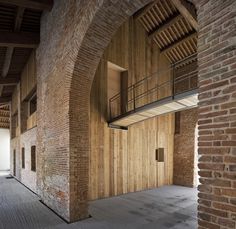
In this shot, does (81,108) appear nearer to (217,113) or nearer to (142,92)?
(217,113)

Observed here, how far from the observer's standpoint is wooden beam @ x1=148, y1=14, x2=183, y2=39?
8889mm

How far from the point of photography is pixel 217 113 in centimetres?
210

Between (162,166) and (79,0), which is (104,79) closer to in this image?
(79,0)

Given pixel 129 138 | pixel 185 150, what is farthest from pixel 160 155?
pixel 129 138

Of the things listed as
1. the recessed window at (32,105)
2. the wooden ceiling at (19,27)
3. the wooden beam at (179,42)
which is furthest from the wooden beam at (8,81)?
the wooden beam at (179,42)

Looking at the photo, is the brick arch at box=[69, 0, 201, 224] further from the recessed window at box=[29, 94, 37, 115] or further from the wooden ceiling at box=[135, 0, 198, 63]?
the recessed window at box=[29, 94, 37, 115]

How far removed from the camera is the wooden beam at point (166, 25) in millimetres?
8889

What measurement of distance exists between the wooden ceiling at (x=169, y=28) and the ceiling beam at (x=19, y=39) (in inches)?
164

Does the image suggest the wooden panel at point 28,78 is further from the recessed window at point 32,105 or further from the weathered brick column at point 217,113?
the weathered brick column at point 217,113

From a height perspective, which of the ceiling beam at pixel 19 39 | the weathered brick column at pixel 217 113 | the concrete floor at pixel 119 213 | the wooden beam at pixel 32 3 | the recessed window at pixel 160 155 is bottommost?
the concrete floor at pixel 119 213

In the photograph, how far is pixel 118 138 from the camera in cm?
829

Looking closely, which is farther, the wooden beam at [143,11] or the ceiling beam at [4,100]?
the ceiling beam at [4,100]

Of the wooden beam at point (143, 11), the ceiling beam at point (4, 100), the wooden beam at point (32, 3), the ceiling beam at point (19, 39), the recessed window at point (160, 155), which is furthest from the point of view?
the ceiling beam at point (4, 100)

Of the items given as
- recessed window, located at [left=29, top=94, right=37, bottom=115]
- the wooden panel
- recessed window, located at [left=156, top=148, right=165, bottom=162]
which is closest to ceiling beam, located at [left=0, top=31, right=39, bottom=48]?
the wooden panel
